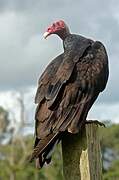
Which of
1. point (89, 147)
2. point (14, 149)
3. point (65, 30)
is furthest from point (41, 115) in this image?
point (14, 149)

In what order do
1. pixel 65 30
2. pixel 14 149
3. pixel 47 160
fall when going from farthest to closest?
pixel 14 149 → pixel 65 30 → pixel 47 160

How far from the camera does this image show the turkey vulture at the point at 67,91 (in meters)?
3.42

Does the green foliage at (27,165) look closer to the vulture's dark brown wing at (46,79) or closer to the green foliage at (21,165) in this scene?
the green foliage at (21,165)

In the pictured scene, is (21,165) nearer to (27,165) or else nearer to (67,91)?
(27,165)

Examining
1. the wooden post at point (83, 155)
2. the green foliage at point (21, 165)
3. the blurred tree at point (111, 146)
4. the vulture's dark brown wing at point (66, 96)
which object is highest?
the blurred tree at point (111, 146)

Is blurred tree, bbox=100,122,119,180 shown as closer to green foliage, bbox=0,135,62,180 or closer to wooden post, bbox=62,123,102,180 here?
green foliage, bbox=0,135,62,180

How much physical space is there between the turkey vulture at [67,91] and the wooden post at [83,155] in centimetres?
6

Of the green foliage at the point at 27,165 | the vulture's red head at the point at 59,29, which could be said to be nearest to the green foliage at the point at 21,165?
the green foliage at the point at 27,165

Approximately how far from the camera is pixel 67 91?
139 inches

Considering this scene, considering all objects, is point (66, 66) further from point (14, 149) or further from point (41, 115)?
point (14, 149)

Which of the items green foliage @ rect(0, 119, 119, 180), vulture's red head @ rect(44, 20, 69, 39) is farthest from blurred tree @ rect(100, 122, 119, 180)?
vulture's red head @ rect(44, 20, 69, 39)

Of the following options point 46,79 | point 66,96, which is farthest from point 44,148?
point 46,79

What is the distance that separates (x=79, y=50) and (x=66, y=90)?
0.41 metres

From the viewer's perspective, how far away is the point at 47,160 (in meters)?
3.46
